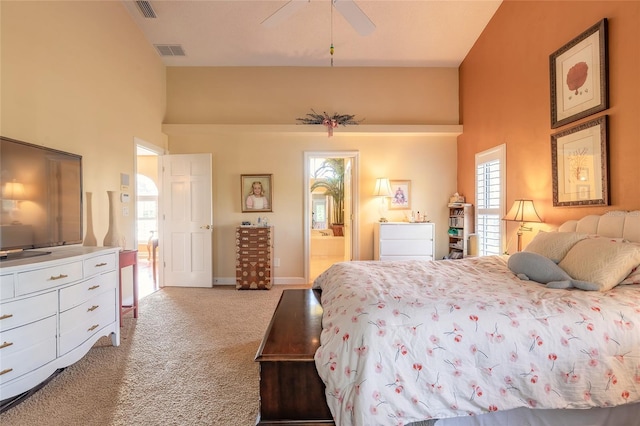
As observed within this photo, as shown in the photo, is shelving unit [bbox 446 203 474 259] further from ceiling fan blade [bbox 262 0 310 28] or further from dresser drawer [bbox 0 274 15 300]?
dresser drawer [bbox 0 274 15 300]

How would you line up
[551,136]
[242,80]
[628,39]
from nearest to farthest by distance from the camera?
1. [628,39]
2. [551,136]
3. [242,80]

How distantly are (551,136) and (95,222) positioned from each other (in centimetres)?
486

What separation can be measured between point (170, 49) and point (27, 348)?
168 inches

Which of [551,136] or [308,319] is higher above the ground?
[551,136]

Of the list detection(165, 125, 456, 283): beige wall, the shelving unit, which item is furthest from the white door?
the shelving unit

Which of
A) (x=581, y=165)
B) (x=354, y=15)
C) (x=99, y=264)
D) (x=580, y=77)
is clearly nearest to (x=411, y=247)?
(x=581, y=165)

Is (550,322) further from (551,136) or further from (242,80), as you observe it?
(242,80)

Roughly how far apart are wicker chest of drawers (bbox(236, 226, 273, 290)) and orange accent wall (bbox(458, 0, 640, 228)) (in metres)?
3.34

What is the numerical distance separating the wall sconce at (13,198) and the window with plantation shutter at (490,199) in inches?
188

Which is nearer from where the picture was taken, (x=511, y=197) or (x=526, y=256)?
(x=526, y=256)

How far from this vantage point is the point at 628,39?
2203 mm

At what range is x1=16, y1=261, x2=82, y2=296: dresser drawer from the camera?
175 centimetres

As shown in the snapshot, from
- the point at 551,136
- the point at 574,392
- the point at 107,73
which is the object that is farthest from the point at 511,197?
the point at 107,73

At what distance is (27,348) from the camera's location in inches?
69.4
